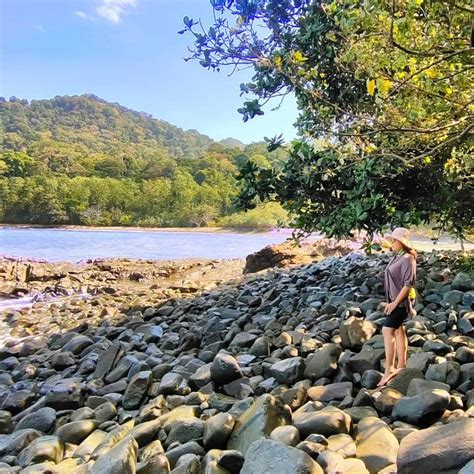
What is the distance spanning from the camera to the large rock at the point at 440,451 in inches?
78.6

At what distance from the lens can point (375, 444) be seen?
2574mm

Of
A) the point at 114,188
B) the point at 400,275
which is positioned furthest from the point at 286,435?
the point at 114,188

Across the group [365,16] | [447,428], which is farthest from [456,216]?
[447,428]

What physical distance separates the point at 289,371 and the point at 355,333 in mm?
936

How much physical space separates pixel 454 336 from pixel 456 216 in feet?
9.56

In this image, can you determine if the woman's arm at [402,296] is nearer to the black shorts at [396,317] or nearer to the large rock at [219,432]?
the black shorts at [396,317]

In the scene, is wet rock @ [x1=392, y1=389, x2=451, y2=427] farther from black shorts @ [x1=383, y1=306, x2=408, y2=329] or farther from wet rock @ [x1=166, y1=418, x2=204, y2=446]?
wet rock @ [x1=166, y1=418, x2=204, y2=446]

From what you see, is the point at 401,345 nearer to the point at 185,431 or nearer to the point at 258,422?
the point at 258,422

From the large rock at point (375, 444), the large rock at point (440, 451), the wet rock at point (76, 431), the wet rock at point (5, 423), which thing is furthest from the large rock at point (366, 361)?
the wet rock at point (5, 423)

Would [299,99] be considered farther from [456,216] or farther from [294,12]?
[456,216]

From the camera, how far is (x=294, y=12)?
552cm

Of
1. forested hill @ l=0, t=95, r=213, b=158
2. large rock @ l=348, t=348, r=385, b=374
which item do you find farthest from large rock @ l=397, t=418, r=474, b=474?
forested hill @ l=0, t=95, r=213, b=158

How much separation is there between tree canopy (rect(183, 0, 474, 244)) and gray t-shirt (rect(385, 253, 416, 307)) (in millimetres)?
956

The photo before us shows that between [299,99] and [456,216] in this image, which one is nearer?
[299,99]
